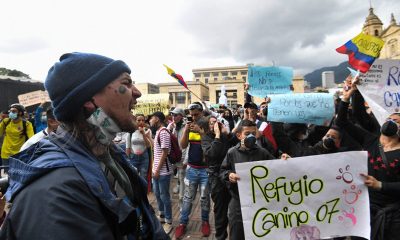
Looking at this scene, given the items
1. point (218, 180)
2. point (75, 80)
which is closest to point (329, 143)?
point (218, 180)

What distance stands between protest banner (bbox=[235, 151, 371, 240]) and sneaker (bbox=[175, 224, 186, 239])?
2196 millimetres

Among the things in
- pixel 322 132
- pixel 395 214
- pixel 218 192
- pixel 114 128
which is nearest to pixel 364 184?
pixel 395 214

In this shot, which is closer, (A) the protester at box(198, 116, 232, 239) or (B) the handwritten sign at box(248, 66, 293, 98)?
(A) the protester at box(198, 116, 232, 239)

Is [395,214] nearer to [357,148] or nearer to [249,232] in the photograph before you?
[357,148]

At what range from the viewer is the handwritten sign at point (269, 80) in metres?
5.13

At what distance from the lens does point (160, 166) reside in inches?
206

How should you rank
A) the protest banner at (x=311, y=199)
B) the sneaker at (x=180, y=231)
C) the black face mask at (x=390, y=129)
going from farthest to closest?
the sneaker at (x=180, y=231), the black face mask at (x=390, y=129), the protest banner at (x=311, y=199)

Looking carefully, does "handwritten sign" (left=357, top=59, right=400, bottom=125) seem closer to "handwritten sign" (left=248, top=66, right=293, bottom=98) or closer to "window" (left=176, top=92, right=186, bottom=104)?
"handwritten sign" (left=248, top=66, right=293, bottom=98)

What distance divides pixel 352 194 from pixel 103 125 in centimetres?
267

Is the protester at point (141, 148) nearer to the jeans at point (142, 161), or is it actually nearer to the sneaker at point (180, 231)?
the jeans at point (142, 161)

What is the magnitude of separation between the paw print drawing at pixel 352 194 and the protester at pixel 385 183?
12 cm

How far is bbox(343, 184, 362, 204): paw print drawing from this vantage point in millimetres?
2873

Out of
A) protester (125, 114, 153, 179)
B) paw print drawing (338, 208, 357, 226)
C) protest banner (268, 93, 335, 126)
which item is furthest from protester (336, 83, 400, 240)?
protester (125, 114, 153, 179)

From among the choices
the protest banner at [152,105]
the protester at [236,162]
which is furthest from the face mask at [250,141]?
the protest banner at [152,105]
